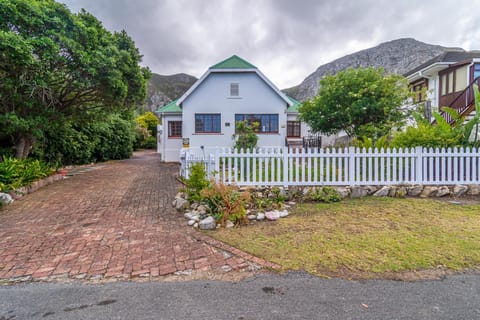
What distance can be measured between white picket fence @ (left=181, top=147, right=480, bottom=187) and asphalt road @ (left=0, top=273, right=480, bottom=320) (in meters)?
3.78

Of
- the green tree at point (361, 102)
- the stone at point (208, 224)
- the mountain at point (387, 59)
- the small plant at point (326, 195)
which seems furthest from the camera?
the mountain at point (387, 59)

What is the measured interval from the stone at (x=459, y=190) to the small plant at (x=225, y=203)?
586 cm

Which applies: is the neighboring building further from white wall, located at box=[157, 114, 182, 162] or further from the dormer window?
white wall, located at box=[157, 114, 182, 162]

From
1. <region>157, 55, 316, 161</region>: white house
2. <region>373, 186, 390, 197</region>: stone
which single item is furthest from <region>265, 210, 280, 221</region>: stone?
<region>157, 55, 316, 161</region>: white house

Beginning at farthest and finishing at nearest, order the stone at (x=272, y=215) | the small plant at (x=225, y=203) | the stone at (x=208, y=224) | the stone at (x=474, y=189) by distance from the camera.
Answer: the stone at (x=474, y=189) < the stone at (x=272, y=215) < the small plant at (x=225, y=203) < the stone at (x=208, y=224)

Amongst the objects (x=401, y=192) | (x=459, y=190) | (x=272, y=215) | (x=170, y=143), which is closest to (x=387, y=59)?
(x=170, y=143)

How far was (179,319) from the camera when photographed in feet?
7.85

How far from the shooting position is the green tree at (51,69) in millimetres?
7773

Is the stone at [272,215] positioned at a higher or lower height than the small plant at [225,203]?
lower

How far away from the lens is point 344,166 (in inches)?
271

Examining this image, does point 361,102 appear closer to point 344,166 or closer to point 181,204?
point 344,166

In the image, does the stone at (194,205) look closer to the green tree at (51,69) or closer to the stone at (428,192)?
the stone at (428,192)

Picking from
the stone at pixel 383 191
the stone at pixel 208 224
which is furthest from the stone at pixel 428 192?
the stone at pixel 208 224

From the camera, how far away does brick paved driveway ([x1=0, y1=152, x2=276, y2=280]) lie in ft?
11.2
